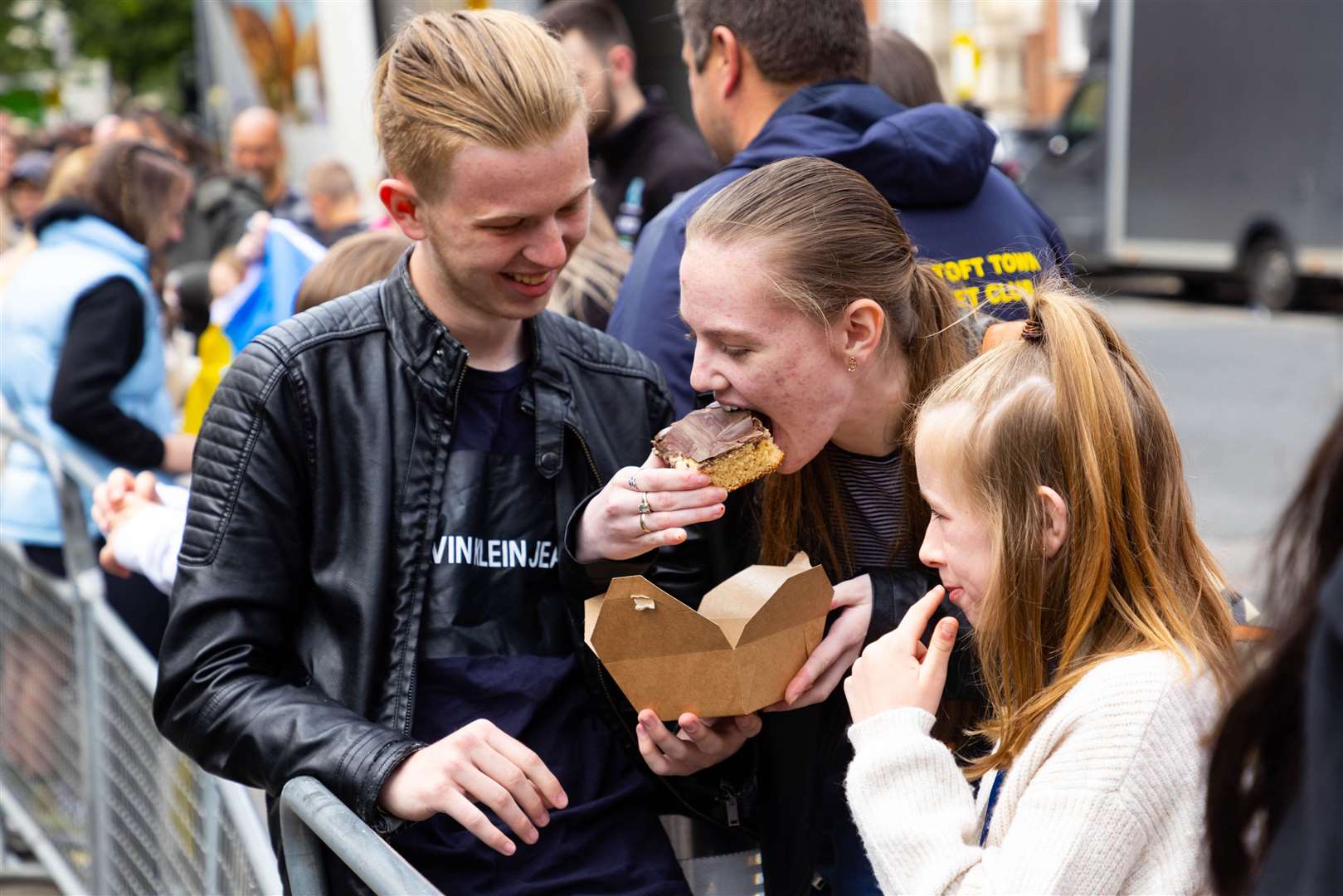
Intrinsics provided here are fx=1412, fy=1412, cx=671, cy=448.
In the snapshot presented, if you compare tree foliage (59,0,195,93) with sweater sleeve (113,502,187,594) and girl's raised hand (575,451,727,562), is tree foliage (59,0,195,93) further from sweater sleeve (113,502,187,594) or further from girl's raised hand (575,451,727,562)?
girl's raised hand (575,451,727,562)

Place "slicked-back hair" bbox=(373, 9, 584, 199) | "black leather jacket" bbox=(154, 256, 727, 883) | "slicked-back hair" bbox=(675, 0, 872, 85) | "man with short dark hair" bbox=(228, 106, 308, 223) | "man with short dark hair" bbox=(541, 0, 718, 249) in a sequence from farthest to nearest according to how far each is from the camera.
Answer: "man with short dark hair" bbox=(228, 106, 308, 223) → "man with short dark hair" bbox=(541, 0, 718, 249) → "slicked-back hair" bbox=(675, 0, 872, 85) → "slicked-back hair" bbox=(373, 9, 584, 199) → "black leather jacket" bbox=(154, 256, 727, 883)

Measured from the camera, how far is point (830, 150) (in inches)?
119

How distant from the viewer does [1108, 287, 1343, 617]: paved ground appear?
8.44 meters

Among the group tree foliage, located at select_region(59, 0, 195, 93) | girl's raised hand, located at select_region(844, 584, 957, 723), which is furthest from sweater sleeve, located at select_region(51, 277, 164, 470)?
tree foliage, located at select_region(59, 0, 195, 93)

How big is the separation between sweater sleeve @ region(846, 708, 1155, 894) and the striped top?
1.72ft

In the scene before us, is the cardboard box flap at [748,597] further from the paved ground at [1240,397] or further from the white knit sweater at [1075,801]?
the paved ground at [1240,397]

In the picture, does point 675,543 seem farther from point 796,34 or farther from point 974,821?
point 796,34

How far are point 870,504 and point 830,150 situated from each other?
961mm

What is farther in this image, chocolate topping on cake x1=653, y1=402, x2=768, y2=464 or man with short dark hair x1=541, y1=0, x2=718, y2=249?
man with short dark hair x1=541, y1=0, x2=718, y2=249

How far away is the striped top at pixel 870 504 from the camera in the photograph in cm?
239

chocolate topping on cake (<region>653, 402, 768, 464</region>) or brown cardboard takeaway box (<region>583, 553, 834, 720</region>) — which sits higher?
chocolate topping on cake (<region>653, 402, 768, 464</region>)

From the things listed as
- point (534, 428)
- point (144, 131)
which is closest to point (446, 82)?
point (534, 428)

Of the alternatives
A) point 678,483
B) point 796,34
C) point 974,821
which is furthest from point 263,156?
point 974,821

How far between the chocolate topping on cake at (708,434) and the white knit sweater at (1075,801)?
53cm
